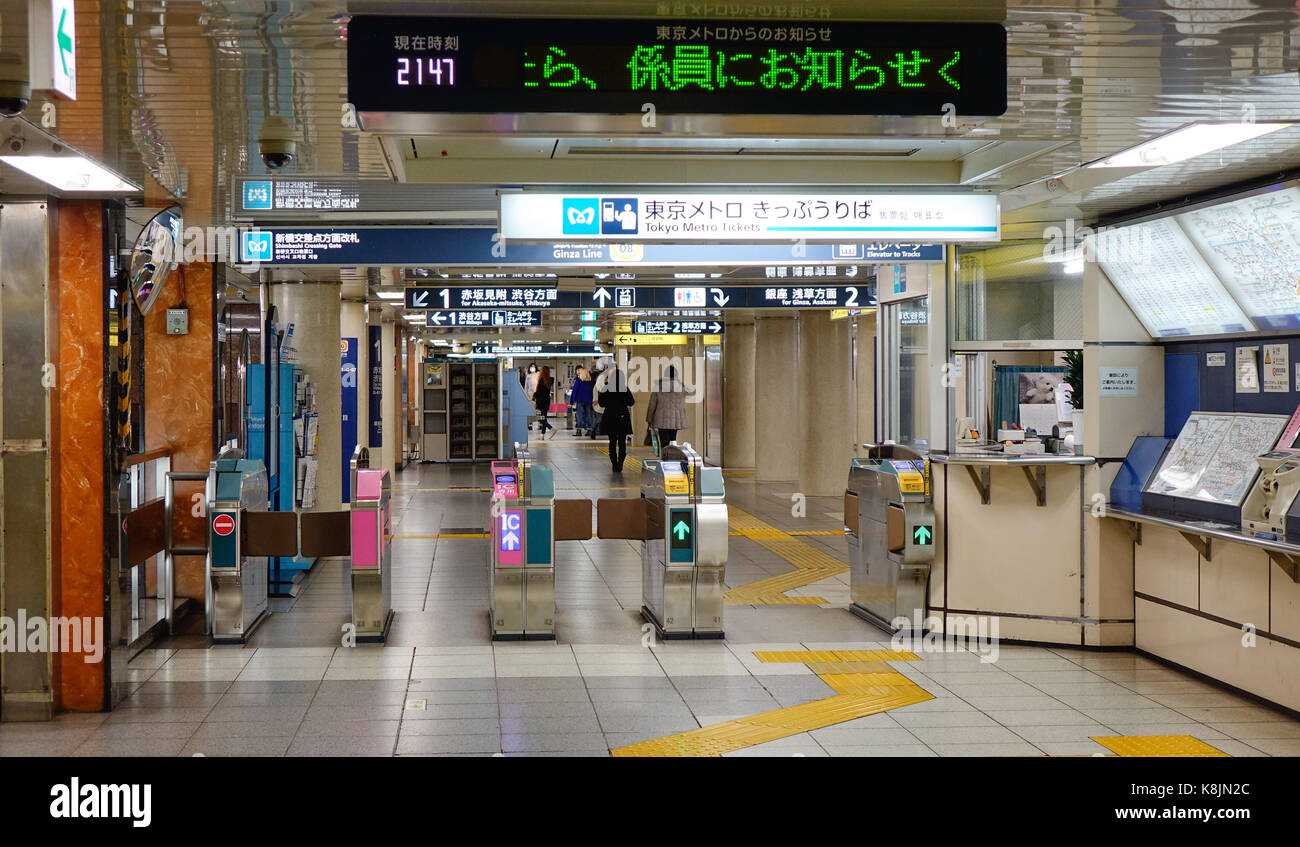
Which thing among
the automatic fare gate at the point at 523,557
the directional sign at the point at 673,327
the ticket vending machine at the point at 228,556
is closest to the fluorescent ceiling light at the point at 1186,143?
the automatic fare gate at the point at 523,557

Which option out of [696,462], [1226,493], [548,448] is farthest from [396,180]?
[548,448]

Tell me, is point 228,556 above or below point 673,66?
below

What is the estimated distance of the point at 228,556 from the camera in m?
7.16

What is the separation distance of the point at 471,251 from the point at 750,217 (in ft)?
8.80

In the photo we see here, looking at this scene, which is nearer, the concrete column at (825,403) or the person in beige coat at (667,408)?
the concrete column at (825,403)

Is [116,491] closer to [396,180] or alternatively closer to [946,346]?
[396,180]

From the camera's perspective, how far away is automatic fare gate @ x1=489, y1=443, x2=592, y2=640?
7125mm

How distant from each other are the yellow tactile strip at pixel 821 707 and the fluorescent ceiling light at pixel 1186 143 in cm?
290

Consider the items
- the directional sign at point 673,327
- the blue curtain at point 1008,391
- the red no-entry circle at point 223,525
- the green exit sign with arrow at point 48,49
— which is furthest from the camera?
the directional sign at point 673,327

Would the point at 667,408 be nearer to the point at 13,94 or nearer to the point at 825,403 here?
the point at 825,403

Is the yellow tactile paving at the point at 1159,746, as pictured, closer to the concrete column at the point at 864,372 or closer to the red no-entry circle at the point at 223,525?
the red no-entry circle at the point at 223,525

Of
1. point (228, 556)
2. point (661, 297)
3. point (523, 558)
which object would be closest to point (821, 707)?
point (523, 558)

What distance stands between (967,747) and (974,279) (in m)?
3.84

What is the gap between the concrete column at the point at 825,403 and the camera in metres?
16.0
